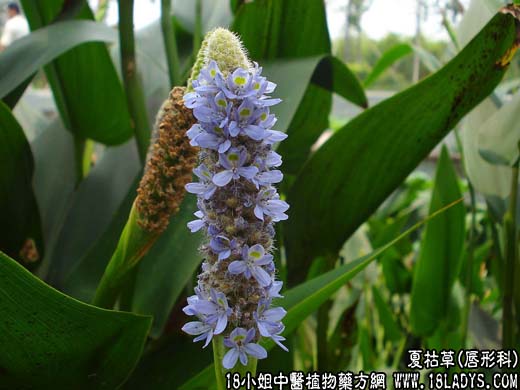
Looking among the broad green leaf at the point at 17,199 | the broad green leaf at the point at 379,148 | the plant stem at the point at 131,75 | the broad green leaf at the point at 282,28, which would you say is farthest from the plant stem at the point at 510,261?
the broad green leaf at the point at 17,199

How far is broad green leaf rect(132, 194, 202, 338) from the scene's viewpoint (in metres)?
0.52

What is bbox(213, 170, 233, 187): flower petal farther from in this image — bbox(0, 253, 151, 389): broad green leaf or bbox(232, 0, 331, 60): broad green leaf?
bbox(232, 0, 331, 60): broad green leaf

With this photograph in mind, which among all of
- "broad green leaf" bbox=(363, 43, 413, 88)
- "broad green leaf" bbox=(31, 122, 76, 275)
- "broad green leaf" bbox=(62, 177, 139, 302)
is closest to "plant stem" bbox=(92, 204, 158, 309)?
"broad green leaf" bbox=(62, 177, 139, 302)

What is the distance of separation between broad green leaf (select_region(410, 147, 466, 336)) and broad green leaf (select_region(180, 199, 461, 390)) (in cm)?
36

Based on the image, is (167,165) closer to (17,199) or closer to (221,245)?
(221,245)

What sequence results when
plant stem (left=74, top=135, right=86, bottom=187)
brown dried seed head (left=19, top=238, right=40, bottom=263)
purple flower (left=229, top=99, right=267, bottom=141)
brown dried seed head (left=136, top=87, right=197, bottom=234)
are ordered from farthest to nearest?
plant stem (left=74, top=135, right=86, bottom=187) → brown dried seed head (left=19, top=238, right=40, bottom=263) → brown dried seed head (left=136, top=87, right=197, bottom=234) → purple flower (left=229, top=99, right=267, bottom=141)

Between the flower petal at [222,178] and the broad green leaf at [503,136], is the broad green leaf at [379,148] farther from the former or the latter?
the flower petal at [222,178]

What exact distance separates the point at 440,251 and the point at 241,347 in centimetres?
57

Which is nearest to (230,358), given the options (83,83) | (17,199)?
(17,199)

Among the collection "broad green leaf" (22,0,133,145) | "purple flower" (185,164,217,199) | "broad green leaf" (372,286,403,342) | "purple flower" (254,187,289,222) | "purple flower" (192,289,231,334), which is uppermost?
"broad green leaf" (22,0,133,145)

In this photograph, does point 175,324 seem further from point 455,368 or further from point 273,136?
point 273,136

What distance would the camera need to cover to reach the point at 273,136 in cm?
26

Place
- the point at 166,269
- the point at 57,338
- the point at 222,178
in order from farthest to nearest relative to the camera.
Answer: the point at 166,269 < the point at 57,338 < the point at 222,178

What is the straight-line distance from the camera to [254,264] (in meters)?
0.26
